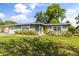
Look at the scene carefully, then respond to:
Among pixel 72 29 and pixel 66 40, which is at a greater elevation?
pixel 72 29

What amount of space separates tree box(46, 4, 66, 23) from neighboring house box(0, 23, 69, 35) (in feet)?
0.47

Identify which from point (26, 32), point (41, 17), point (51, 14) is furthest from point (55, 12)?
point (26, 32)

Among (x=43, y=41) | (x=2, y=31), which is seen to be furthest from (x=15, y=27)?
(x=43, y=41)

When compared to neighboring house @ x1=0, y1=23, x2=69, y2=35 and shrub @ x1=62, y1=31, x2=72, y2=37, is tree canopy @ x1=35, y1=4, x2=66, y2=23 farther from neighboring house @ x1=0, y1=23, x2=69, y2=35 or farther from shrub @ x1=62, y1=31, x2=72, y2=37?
shrub @ x1=62, y1=31, x2=72, y2=37

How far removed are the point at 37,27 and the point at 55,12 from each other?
454mm

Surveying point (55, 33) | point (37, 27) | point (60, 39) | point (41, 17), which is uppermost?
point (41, 17)

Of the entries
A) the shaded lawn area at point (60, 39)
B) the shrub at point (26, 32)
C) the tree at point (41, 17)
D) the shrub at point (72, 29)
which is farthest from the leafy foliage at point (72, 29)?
the shrub at point (26, 32)

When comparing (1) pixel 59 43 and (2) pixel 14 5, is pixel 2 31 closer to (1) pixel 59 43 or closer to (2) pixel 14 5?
(2) pixel 14 5

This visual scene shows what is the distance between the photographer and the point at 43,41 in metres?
5.12

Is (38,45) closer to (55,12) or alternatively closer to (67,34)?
(67,34)

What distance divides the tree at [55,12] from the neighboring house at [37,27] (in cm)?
14

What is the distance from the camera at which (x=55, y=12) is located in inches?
204

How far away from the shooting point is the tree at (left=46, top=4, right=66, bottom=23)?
16.6 feet

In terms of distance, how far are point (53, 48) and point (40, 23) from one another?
0.54 meters
